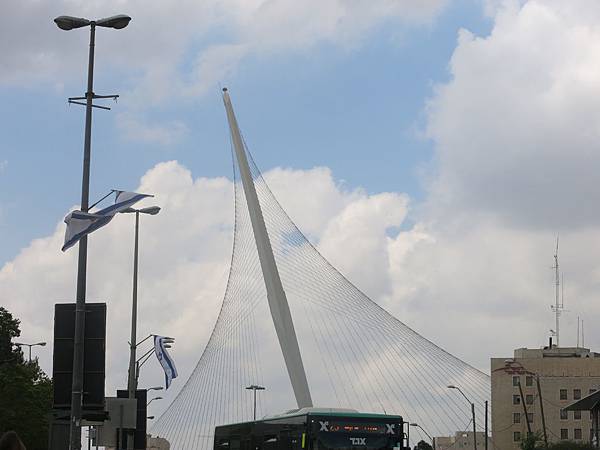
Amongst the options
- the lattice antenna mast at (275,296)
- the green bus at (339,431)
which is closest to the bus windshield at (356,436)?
the green bus at (339,431)

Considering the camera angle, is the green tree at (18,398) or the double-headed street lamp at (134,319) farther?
the green tree at (18,398)

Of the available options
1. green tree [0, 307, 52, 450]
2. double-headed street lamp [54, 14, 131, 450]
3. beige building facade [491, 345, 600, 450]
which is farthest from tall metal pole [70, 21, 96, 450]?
beige building facade [491, 345, 600, 450]

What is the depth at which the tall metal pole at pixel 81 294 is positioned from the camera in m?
26.5

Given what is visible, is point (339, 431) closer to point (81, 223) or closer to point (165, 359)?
point (81, 223)

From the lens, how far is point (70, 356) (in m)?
27.2

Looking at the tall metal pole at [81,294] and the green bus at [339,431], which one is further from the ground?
the tall metal pole at [81,294]

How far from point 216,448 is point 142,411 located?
3.92 m

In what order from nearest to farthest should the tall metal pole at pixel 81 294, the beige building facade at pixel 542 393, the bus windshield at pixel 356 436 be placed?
the tall metal pole at pixel 81 294 < the bus windshield at pixel 356 436 < the beige building facade at pixel 542 393

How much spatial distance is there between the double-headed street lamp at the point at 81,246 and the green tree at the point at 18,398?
49.0 m

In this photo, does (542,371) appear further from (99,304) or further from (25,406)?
(99,304)

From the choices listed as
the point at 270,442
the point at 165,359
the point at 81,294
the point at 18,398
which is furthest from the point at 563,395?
the point at 81,294

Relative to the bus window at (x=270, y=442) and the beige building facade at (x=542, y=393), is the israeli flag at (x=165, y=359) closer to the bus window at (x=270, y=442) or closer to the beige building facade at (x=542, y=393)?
the bus window at (x=270, y=442)

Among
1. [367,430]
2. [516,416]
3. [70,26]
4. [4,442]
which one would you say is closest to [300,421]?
[367,430]

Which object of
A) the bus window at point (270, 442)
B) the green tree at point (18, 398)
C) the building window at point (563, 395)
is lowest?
the bus window at point (270, 442)
